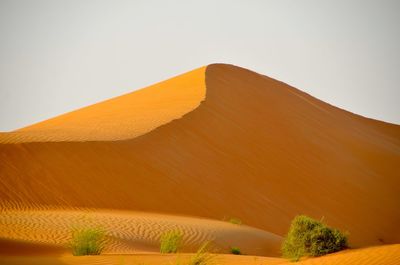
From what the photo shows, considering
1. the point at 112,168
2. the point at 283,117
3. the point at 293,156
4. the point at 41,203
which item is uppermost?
the point at 283,117

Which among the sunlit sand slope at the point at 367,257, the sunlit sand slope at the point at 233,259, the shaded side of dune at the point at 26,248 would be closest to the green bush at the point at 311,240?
the sunlit sand slope at the point at 233,259

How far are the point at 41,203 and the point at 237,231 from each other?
6323 millimetres

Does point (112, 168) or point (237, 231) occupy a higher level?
point (112, 168)

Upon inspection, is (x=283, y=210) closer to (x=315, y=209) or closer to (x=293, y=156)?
(x=315, y=209)

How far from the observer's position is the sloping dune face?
23.2 meters

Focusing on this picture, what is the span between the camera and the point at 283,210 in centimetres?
2694

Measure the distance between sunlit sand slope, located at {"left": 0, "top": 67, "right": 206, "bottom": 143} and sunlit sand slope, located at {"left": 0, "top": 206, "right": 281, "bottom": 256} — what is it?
21.7 feet

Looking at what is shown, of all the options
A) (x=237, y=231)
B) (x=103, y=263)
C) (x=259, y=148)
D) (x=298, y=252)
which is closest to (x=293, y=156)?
(x=259, y=148)

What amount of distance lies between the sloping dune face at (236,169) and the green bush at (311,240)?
1024 cm

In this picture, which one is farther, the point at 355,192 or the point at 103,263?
the point at 355,192

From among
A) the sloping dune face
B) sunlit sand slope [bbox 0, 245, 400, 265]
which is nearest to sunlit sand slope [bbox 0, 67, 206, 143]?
the sloping dune face

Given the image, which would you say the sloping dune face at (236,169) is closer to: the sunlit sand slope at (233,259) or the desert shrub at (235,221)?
the desert shrub at (235,221)

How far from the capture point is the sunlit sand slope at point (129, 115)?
88.0 feet

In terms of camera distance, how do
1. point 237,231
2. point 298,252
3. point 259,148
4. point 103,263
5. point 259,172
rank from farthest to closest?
point 259,148
point 259,172
point 237,231
point 298,252
point 103,263
